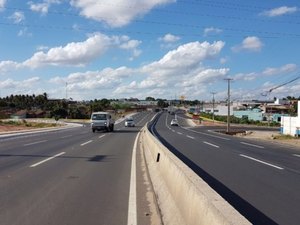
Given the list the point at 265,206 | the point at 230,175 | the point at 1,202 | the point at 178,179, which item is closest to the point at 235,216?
the point at 178,179

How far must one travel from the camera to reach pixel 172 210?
24.3 feet

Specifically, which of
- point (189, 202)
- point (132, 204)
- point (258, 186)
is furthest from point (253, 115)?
point (189, 202)

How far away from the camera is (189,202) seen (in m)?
6.38

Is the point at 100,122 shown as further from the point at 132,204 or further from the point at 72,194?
the point at 132,204

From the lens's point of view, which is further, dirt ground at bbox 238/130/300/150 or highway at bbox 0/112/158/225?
dirt ground at bbox 238/130/300/150

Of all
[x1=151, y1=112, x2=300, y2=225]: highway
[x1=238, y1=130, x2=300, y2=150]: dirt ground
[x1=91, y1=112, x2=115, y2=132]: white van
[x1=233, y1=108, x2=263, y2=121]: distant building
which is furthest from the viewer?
[x1=233, y1=108, x2=263, y2=121]: distant building

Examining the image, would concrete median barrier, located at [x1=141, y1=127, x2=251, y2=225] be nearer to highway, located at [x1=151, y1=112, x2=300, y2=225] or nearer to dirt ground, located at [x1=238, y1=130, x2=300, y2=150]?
highway, located at [x1=151, y1=112, x2=300, y2=225]

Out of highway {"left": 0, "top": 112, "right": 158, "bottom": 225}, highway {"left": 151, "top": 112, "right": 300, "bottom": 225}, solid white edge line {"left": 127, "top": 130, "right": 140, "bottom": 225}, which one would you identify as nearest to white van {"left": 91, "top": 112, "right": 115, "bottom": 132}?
highway {"left": 151, "top": 112, "right": 300, "bottom": 225}

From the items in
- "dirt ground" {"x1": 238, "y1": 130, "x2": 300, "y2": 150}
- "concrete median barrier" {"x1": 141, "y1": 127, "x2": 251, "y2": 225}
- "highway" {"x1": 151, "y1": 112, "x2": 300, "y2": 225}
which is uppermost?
"concrete median barrier" {"x1": 141, "y1": 127, "x2": 251, "y2": 225}

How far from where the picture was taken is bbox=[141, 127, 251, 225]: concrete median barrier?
4.94m

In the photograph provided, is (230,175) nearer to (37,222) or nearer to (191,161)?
(191,161)

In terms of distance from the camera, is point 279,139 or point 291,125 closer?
point 279,139

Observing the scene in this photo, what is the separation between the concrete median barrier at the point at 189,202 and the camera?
16.2 feet

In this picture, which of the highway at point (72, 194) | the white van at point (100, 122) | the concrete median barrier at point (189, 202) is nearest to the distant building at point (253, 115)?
the white van at point (100, 122)
